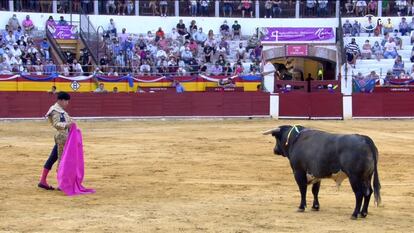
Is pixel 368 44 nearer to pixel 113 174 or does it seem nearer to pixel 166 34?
pixel 166 34

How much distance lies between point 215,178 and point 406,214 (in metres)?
3.71

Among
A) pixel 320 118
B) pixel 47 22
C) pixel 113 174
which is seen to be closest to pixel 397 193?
pixel 113 174

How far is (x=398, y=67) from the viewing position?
28.7 m

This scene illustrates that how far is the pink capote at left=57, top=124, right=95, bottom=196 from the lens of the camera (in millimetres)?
9719

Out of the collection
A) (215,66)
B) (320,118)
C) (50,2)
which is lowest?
(320,118)

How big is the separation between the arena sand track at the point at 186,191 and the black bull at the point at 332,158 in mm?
335

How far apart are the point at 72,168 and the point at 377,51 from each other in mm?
A: 22525

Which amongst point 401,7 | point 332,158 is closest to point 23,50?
point 401,7

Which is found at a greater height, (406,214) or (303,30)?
(303,30)

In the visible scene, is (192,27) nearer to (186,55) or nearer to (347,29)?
(186,55)

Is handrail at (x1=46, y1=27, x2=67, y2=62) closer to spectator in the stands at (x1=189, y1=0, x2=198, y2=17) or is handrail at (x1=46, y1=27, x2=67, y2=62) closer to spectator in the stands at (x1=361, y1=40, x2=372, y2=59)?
spectator in the stands at (x1=189, y1=0, x2=198, y2=17)

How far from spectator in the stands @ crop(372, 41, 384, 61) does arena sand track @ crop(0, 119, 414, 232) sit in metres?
11.9

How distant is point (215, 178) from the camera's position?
11297mm

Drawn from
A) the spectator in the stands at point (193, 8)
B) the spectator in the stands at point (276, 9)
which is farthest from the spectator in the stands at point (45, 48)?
the spectator in the stands at point (276, 9)
